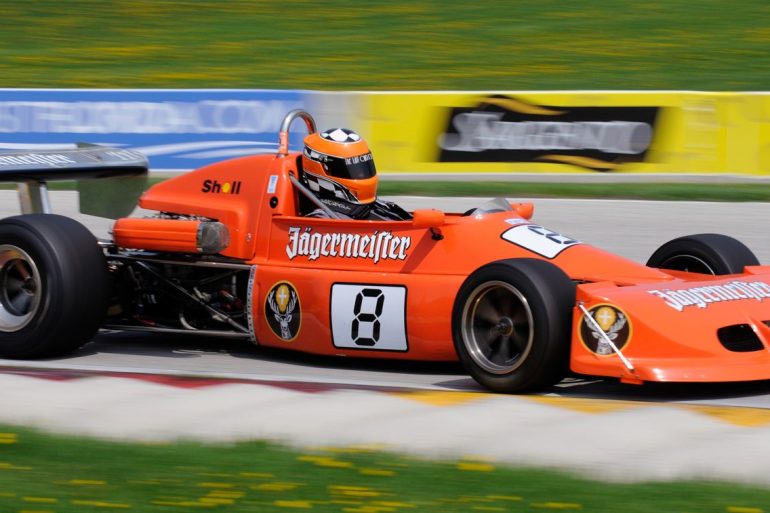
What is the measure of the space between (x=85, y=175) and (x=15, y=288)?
3.89 ft

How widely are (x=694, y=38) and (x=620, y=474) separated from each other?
2080cm

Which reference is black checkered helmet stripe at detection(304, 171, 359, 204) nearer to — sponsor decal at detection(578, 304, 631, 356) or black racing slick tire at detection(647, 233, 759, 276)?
black racing slick tire at detection(647, 233, 759, 276)

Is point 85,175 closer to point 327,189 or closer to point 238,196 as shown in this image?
point 238,196

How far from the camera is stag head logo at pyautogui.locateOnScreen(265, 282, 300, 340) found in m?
7.26

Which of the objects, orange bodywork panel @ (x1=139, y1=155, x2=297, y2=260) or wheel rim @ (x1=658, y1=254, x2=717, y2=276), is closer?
wheel rim @ (x1=658, y1=254, x2=717, y2=276)

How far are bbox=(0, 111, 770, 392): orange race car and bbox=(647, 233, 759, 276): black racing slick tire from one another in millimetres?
12

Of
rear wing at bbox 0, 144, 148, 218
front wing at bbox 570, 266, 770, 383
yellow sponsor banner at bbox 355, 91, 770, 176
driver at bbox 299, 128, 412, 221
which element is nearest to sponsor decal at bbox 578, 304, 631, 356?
front wing at bbox 570, 266, 770, 383

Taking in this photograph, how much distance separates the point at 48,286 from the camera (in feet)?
23.9

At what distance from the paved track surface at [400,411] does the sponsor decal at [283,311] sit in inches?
9.0

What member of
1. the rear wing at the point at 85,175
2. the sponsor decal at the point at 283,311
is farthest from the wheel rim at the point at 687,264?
the rear wing at the point at 85,175

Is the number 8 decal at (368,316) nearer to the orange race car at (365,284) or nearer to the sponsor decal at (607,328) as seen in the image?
the orange race car at (365,284)

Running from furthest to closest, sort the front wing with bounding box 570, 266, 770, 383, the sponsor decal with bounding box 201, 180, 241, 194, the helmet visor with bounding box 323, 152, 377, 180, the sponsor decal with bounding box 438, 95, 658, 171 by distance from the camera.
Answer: the sponsor decal with bounding box 438, 95, 658, 171 → the sponsor decal with bounding box 201, 180, 241, 194 → the helmet visor with bounding box 323, 152, 377, 180 → the front wing with bounding box 570, 266, 770, 383

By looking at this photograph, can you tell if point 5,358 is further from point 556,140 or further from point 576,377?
point 556,140

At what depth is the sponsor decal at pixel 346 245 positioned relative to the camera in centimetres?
700
